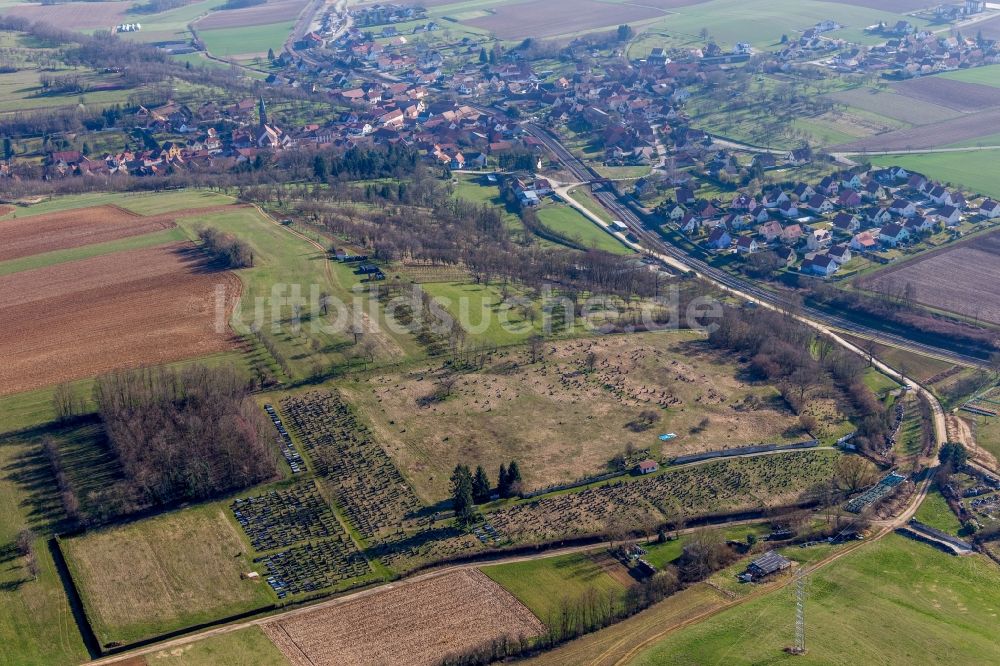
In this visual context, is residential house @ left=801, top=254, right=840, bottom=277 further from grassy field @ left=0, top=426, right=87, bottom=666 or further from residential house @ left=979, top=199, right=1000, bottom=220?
grassy field @ left=0, top=426, right=87, bottom=666

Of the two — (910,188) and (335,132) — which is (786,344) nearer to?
(910,188)

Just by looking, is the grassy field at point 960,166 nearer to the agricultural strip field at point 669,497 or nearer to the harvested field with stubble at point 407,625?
the agricultural strip field at point 669,497

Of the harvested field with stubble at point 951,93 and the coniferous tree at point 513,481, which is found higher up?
the harvested field with stubble at point 951,93

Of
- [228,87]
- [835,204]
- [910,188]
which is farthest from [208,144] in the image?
[910,188]

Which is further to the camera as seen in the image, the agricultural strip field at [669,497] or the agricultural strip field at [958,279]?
the agricultural strip field at [958,279]

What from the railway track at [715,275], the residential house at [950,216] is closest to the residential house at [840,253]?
the railway track at [715,275]

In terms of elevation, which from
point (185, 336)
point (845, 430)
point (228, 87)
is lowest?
point (845, 430)

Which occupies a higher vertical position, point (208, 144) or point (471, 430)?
point (208, 144)
